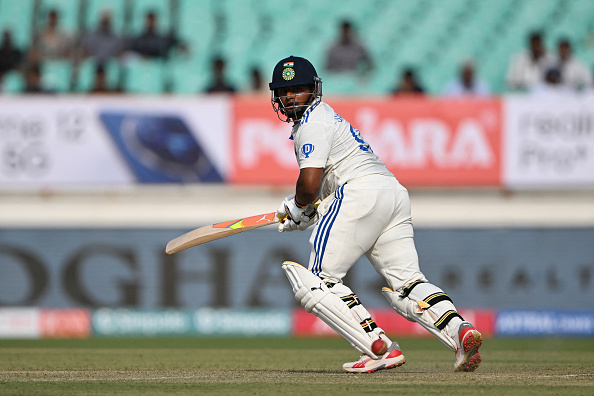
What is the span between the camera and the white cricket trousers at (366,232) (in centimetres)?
534

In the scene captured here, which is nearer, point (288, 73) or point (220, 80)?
point (288, 73)

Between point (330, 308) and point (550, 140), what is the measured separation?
22.6 feet

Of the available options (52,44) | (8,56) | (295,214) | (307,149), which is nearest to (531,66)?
(52,44)

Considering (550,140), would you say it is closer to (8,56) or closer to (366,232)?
(366,232)

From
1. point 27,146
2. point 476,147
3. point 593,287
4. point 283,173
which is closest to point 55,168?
point 27,146

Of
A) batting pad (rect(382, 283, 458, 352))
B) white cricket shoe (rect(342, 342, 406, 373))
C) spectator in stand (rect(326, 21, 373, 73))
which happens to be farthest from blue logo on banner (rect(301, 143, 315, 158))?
spectator in stand (rect(326, 21, 373, 73))

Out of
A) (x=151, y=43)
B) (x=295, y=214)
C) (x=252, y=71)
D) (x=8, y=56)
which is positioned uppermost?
(x=151, y=43)

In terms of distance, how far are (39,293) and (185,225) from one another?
194 cm

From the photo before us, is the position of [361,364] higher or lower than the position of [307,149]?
lower

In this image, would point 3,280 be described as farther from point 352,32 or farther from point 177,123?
point 352,32

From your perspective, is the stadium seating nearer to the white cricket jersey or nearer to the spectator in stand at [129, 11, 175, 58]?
the spectator in stand at [129, 11, 175, 58]

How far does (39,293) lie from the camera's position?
11.8 metres

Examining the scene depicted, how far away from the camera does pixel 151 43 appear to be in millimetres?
12750

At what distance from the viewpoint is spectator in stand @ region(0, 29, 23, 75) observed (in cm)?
1249
